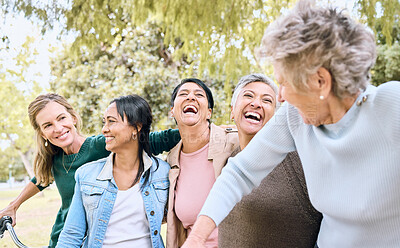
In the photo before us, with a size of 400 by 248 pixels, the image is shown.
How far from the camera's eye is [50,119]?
2.06 metres

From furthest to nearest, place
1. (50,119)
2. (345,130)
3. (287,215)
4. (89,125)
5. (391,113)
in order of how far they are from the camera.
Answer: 1. (89,125)
2. (50,119)
3. (287,215)
4. (345,130)
5. (391,113)

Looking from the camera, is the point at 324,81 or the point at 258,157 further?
the point at 258,157

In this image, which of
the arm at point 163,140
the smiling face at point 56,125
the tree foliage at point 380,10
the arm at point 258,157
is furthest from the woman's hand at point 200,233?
the tree foliage at point 380,10

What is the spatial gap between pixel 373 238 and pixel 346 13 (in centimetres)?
62

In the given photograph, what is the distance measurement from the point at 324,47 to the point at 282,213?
30.5 inches

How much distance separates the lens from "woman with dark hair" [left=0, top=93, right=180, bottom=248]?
2.07 m

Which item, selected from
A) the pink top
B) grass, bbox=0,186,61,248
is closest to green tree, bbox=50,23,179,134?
grass, bbox=0,186,61,248

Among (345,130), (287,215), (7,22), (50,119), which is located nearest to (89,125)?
(7,22)

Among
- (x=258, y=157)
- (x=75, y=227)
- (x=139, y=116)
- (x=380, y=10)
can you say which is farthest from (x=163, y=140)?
(x=380, y=10)

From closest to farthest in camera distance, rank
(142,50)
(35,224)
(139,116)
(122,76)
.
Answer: (139,116)
(122,76)
(142,50)
(35,224)

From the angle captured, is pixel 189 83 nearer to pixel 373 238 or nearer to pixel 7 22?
pixel 373 238

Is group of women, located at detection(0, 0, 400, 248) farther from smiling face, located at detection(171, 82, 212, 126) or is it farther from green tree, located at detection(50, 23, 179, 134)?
green tree, located at detection(50, 23, 179, 134)

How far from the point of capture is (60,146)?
2076 mm

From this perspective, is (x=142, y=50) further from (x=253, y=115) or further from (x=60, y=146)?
(x=253, y=115)
